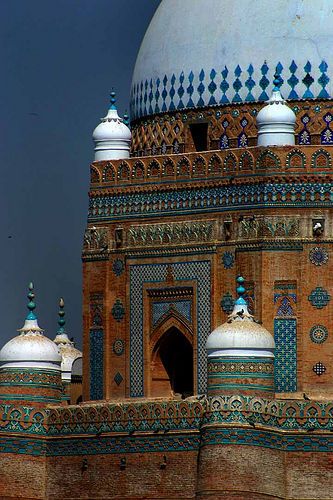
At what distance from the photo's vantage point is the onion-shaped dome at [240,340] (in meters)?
45.6

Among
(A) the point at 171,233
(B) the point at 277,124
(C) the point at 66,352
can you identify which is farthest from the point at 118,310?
(C) the point at 66,352

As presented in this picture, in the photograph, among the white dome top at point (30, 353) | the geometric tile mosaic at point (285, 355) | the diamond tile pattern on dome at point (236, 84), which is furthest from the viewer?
the diamond tile pattern on dome at point (236, 84)

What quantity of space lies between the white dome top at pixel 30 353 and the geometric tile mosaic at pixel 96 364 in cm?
82

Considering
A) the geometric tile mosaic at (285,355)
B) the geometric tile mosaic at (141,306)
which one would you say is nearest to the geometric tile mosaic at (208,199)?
the geometric tile mosaic at (141,306)

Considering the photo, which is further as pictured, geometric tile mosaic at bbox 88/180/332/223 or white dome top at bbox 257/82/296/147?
white dome top at bbox 257/82/296/147

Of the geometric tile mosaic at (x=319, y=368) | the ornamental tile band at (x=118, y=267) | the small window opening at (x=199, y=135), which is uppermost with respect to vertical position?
the small window opening at (x=199, y=135)

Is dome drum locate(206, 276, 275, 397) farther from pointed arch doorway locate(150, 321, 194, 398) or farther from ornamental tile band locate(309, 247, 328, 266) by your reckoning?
pointed arch doorway locate(150, 321, 194, 398)

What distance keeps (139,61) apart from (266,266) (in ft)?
14.7

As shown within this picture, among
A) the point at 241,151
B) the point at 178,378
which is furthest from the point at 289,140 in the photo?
the point at 178,378

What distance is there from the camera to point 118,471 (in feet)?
155

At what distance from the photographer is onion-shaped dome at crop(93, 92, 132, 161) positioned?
49281 mm

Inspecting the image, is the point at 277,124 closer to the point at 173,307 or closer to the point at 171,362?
the point at 173,307

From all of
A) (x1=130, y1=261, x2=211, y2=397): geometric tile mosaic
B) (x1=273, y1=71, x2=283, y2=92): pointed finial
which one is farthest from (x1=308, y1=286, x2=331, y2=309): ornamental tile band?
(x1=273, y1=71, x2=283, y2=92): pointed finial

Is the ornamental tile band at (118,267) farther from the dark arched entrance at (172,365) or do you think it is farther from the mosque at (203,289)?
the dark arched entrance at (172,365)
